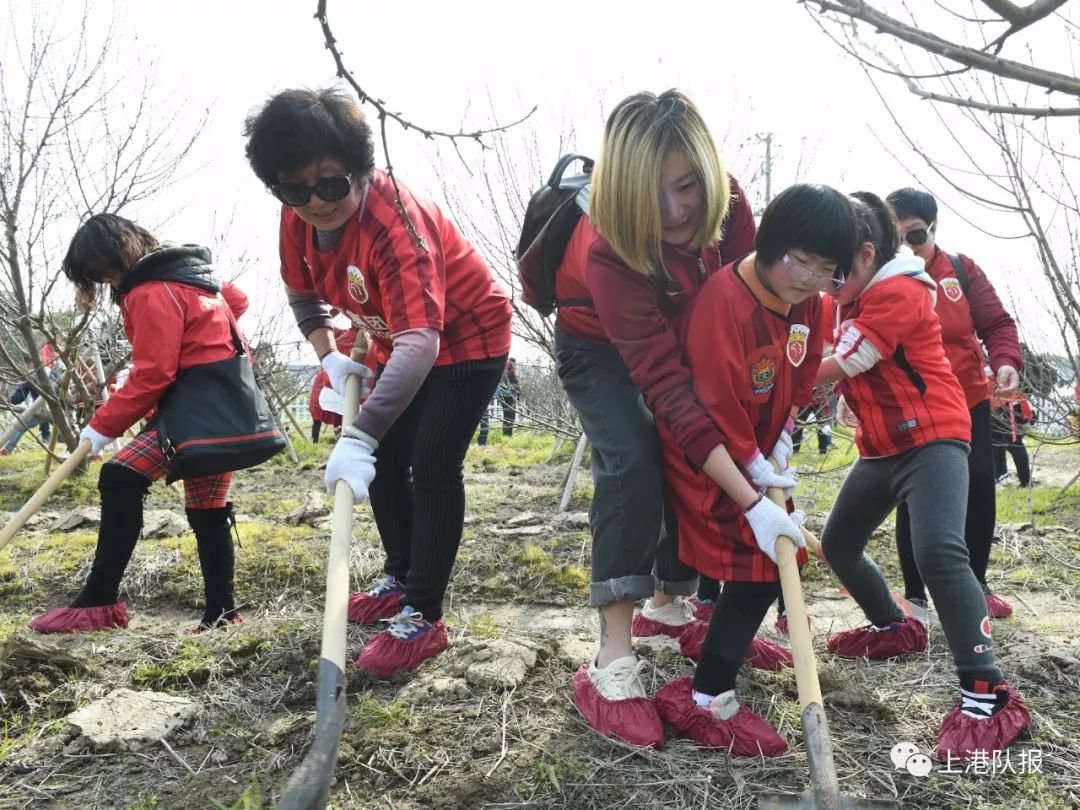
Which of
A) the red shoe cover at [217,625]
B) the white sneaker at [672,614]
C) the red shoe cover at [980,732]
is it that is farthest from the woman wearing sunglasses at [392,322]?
the red shoe cover at [980,732]

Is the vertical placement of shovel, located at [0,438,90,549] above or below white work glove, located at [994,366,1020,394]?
below

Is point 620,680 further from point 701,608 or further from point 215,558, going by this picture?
point 215,558

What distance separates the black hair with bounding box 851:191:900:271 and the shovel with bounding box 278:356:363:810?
66.9 inches

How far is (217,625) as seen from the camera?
3133 millimetres

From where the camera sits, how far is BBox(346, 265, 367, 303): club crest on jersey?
2463 mm

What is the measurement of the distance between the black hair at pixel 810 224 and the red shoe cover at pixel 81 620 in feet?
8.99

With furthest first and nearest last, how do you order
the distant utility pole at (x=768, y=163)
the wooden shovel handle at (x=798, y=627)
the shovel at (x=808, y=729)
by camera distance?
the distant utility pole at (x=768, y=163) → the wooden shovel handle at (x=798, y=627) → the shovel at (x=808, y=729)

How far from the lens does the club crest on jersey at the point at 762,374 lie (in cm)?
215

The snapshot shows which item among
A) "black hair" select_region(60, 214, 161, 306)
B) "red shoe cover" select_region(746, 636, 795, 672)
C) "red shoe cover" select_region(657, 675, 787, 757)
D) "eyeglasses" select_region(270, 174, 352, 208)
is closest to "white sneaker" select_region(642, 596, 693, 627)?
"red shoe cover" select_region(746, 636, 795, 672)

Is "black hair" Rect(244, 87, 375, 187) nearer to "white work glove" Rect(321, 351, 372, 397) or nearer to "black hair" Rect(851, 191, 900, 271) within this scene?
"white work glove" Rect(321, 351, 372, 397)

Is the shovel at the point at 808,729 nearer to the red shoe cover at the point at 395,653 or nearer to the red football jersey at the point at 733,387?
the red football jersey at the point at 733,387

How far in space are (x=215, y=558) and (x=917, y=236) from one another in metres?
2.94

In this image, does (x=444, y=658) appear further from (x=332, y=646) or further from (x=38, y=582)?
(x=38, y=582)

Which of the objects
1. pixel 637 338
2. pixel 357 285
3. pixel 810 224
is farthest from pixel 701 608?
pixel 357 285
